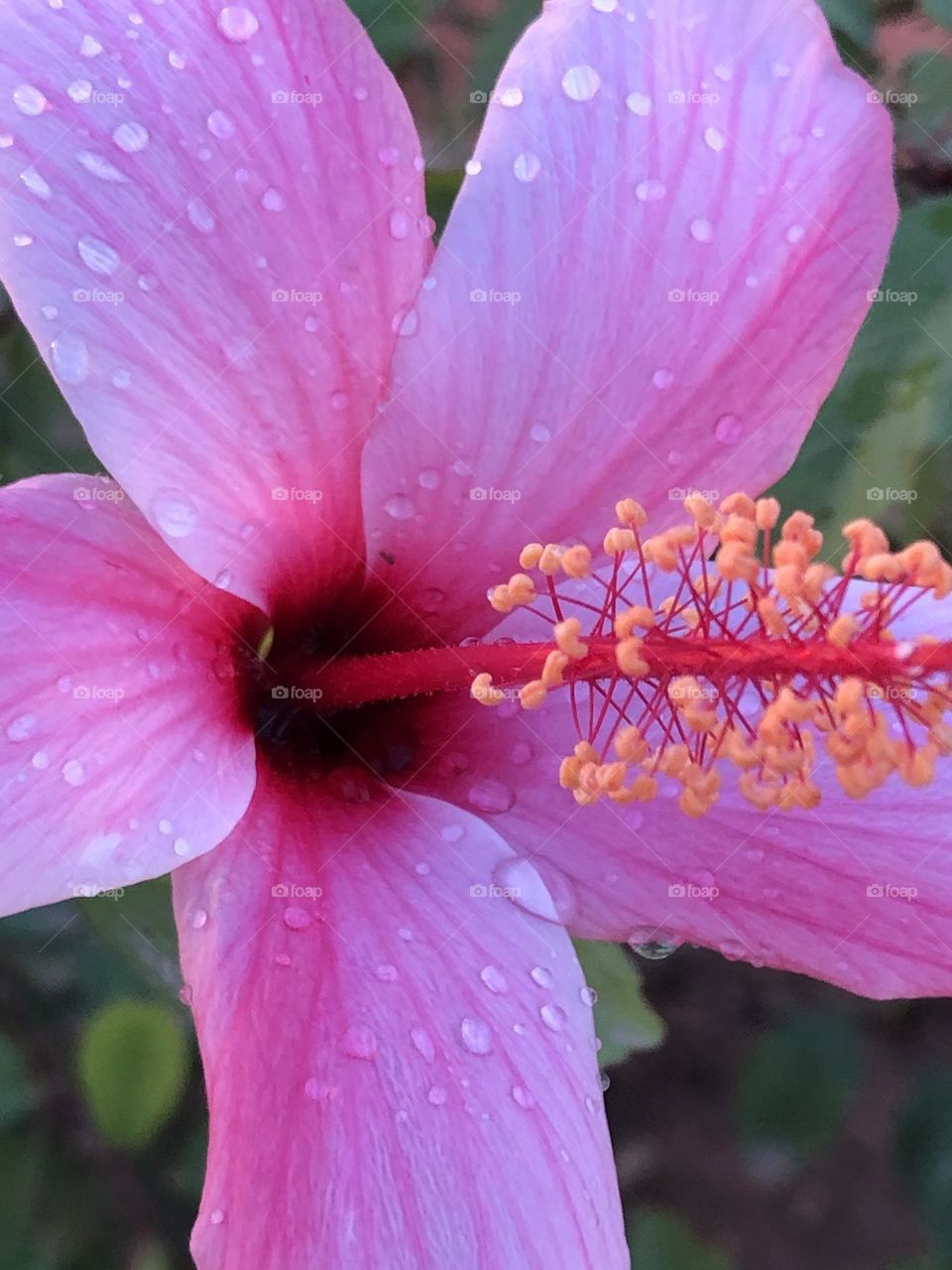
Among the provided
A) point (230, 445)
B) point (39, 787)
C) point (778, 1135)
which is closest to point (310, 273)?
point (230, 445)

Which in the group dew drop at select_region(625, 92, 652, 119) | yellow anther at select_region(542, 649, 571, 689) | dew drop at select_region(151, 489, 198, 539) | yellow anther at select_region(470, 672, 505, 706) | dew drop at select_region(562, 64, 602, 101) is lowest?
yellow anther at select_region(470, 672, 505, 706)

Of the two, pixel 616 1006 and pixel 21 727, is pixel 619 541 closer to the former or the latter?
pixel 21 727

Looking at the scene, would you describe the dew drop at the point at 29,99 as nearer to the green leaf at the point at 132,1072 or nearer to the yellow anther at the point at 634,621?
the yellow anther at the point at 634,621

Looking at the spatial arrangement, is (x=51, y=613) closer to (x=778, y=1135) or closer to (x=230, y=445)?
(x=230, y=445)

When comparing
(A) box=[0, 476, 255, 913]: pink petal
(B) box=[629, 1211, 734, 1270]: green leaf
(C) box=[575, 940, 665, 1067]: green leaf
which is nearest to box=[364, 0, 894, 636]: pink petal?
(A) box=[0, 476, 255, 913]: pink petal

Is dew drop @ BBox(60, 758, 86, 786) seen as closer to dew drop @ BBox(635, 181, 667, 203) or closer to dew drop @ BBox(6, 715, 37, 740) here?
dew drop @ BBox(6, 715, 37, 740)

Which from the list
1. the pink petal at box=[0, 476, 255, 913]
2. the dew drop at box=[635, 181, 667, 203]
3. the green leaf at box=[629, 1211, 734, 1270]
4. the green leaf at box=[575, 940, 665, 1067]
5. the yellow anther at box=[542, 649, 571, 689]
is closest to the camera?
the pink petal at box=[0, 476, 255, 913]

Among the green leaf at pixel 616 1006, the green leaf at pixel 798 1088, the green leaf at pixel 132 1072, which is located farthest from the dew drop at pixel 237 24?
the green leaf at pixel 798 1088

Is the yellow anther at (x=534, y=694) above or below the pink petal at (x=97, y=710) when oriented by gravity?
below
